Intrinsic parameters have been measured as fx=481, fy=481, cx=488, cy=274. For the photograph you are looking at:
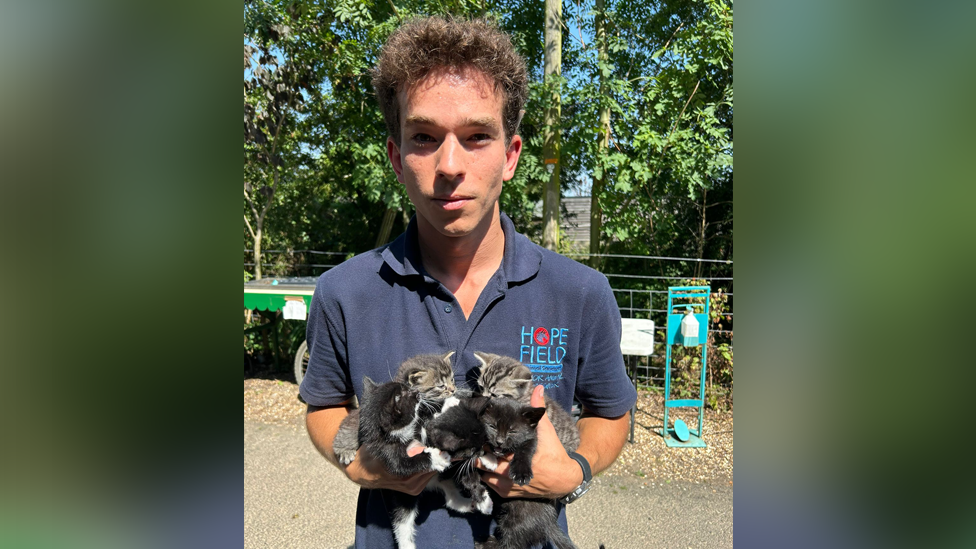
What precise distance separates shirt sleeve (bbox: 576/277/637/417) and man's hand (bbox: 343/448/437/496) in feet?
2.76

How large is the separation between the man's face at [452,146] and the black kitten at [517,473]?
81 cm

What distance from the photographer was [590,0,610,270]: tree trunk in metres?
8.75

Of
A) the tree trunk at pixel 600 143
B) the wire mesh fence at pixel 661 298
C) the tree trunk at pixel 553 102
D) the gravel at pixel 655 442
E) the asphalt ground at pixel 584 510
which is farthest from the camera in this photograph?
the wire mesh fence at pixel 661 298

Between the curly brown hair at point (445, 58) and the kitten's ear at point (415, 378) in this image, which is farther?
the kitten's ear at point (415, 378)

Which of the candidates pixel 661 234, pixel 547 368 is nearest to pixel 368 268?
pixel 547 368

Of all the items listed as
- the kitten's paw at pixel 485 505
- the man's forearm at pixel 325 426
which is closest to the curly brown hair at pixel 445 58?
the man's forearm at pixel 325 426

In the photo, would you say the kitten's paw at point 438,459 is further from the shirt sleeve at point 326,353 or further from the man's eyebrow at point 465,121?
the man's eyebrow at point 465,121

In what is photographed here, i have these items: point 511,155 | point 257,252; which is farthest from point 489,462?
point 257,252

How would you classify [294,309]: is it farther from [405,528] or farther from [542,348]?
[542,348]

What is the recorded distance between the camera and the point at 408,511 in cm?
218

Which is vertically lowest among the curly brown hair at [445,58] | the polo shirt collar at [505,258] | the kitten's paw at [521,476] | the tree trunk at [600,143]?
the kitten's paw at [521,476]

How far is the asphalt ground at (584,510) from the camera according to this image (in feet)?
18.7

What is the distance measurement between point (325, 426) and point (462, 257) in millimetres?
1072
